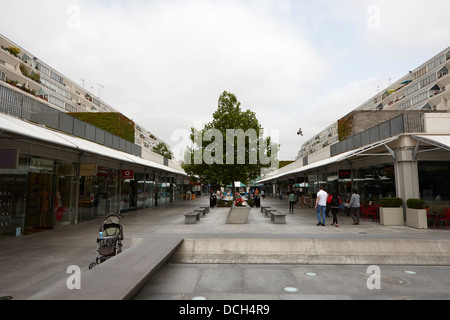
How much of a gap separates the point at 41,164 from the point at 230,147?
14.5m

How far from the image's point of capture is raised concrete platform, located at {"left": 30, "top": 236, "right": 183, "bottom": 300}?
353 centimetres

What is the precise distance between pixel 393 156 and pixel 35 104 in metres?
14.9

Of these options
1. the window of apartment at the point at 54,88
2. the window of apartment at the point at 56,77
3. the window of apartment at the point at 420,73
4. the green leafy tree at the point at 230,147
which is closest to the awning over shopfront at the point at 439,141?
the green leafy tree at the point at 230,147

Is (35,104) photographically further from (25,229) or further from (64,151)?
(25,229)

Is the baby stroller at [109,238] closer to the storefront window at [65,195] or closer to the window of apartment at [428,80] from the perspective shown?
the storefront window at [65,195]

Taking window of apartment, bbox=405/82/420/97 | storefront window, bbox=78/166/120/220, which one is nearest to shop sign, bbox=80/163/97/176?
storefront window, bbox=78/166/120/220

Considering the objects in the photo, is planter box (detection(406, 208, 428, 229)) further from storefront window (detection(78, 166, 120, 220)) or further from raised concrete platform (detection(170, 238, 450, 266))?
storefront window (detection(78, 166, 120, 220))

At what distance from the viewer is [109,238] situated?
5.56 meters

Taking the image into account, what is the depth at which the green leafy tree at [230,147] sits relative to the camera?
22641mm

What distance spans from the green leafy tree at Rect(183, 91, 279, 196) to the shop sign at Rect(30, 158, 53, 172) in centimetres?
1325

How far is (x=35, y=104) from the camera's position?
10367 mm

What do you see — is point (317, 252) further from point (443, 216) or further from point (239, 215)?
point (443, 216)

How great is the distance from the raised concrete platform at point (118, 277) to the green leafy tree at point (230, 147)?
16.5 m

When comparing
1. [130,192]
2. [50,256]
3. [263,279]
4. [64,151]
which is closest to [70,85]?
[130,192]
